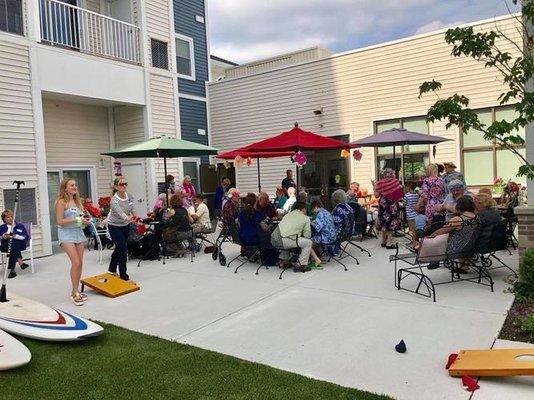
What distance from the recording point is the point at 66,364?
393 centimetres

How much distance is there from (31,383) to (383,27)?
1228 centimetres

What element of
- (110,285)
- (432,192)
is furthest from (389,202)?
(110,285)

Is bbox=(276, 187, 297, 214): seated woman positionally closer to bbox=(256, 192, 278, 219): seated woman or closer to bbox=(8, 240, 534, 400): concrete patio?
bbox=(256, 192, 278, 219): seated woman

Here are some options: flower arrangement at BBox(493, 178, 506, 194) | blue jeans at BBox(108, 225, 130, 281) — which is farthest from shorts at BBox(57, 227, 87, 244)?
flower arrangement at BBox(493, 178, 506, 194)

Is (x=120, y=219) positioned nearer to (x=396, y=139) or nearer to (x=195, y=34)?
(x=396, y=139)

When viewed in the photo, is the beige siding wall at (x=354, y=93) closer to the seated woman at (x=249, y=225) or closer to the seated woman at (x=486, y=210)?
the seated woman at (x=486, y=210)

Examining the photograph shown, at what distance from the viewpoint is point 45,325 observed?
14.5ft

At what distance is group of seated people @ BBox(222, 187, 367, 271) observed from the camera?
22.4 feet

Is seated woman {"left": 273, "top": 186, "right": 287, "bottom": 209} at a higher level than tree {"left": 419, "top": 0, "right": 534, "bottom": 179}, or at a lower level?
lower

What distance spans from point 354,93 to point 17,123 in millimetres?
8548

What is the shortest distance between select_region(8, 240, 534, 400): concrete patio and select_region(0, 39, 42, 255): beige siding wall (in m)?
2.78

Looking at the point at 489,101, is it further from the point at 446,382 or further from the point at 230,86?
the point at 446,382

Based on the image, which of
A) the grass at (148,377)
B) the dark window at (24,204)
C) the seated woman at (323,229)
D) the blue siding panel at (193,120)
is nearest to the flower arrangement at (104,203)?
the dark window at (24,204)

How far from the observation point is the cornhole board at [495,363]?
3201mm
